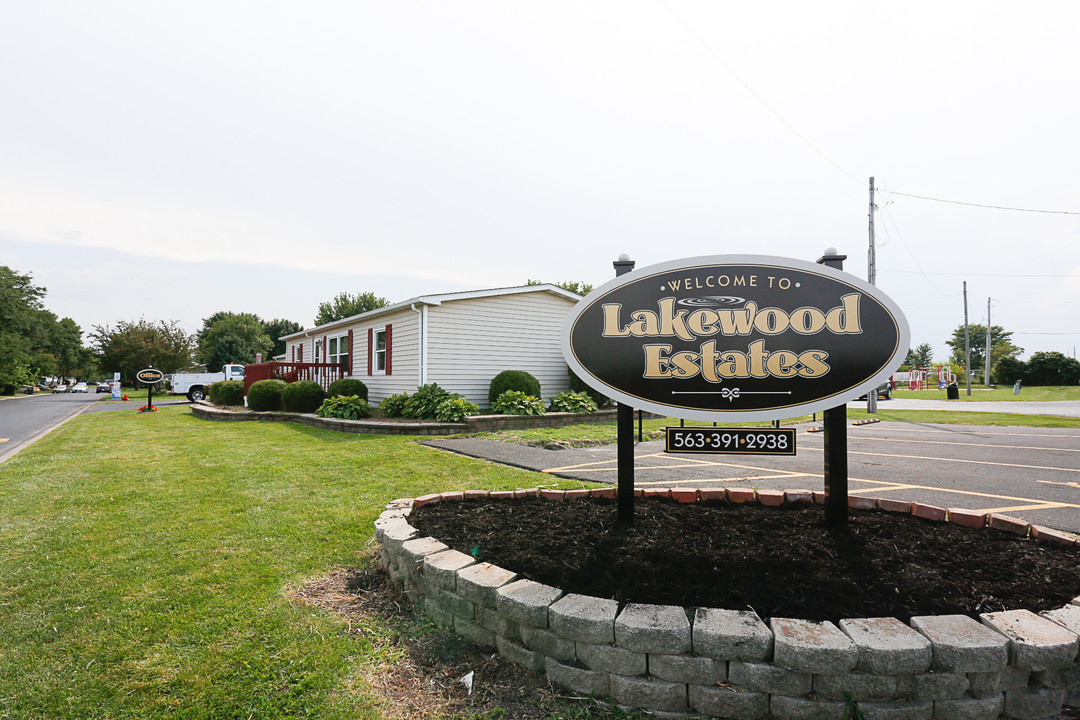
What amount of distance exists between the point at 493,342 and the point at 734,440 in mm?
11573

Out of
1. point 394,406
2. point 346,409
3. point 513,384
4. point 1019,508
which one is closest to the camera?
point 1019,508

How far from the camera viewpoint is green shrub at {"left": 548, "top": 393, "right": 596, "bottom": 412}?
13.9 meters

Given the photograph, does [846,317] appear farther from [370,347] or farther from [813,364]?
[370,347]

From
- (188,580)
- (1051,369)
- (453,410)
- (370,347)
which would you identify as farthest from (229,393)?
(1051,369)

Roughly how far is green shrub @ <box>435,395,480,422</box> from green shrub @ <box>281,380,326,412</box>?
509 centimetres

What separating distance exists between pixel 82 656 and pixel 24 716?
0.42 meters

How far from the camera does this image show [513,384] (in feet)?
44.8

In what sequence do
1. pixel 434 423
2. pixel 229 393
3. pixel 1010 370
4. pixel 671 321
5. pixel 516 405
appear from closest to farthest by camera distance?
pixel 671 321
pixel 434 423
pixel 516 405
pixel 229 393
pixel 1010 370

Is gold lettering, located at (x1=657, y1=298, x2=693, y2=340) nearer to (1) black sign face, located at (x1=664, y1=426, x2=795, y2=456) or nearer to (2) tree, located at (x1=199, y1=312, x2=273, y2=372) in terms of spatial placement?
(1) black sign face, located at (x1=664, y1=426, x2=795, y2=456)

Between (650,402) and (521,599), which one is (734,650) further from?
(650,402)

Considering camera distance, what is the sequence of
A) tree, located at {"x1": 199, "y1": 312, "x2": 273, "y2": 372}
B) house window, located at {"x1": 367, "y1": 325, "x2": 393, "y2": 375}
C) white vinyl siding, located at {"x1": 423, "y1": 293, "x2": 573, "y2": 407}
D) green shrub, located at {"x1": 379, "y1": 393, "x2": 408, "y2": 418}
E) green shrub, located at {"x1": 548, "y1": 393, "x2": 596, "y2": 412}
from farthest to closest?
1. tree, located at {"x1": 199, "y1": 312, "x2": 273, "y2": 372}
2. house window, located at {"x1": 367, "y1": 325, "x2": 393, "y2": 375}
3. green shrub, located at {"x1": 548, "y1": 393, "x2": 596, "y2": 412}
4. white vinyl siding, located at {"x1": 423, "y1": 293, "x2": 573, "y2": 407}
5. green shrub, located at {"x1": 379, "y1": 393, "x2": 408, "y2": 418}

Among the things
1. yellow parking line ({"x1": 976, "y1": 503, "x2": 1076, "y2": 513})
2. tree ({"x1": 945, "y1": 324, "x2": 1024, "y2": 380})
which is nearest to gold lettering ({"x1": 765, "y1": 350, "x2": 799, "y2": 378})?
yellow parking line ({"x1": 976, "y1": 503, "x2": 1076, "y2": 513})

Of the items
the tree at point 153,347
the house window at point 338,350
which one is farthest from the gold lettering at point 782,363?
the tree at point 153,347

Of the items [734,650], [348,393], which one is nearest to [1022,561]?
[734,650]
